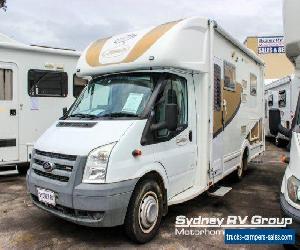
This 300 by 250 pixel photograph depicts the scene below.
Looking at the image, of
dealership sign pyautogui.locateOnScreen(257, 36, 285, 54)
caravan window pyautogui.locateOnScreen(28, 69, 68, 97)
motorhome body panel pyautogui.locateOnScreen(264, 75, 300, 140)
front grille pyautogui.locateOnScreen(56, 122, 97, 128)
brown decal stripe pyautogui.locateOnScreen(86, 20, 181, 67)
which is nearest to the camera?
front grille pyautogui.locateOnScreen(56, 122, 97, 128)

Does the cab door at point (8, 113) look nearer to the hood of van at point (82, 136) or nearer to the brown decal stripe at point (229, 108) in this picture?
the hood of van at point (82, 136)

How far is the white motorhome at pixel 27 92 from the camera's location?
8.44 meters

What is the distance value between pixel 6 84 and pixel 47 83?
993 millimetres

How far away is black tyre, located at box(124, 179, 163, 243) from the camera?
4551mm

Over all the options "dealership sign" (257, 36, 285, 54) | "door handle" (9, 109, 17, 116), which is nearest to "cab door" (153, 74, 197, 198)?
"door handle" (9, 109, 17, 116)

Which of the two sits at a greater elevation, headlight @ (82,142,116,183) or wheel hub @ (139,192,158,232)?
headlight @ (82,142,116,183)

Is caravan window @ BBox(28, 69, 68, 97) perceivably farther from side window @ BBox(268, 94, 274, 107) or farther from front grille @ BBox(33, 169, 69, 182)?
side window @ BBox(268, 94, 274, 107)

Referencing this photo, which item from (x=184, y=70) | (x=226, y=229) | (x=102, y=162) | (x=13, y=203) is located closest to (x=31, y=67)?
(x=13, y=203)

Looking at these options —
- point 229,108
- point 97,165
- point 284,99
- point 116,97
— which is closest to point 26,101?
point 116,97

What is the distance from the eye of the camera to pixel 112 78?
18.6 ft

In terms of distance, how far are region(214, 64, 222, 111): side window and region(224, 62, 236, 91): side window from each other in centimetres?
39

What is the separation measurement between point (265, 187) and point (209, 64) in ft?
11.0

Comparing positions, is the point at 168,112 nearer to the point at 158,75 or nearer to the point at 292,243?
the point at 158,75

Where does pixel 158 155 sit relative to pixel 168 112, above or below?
below
